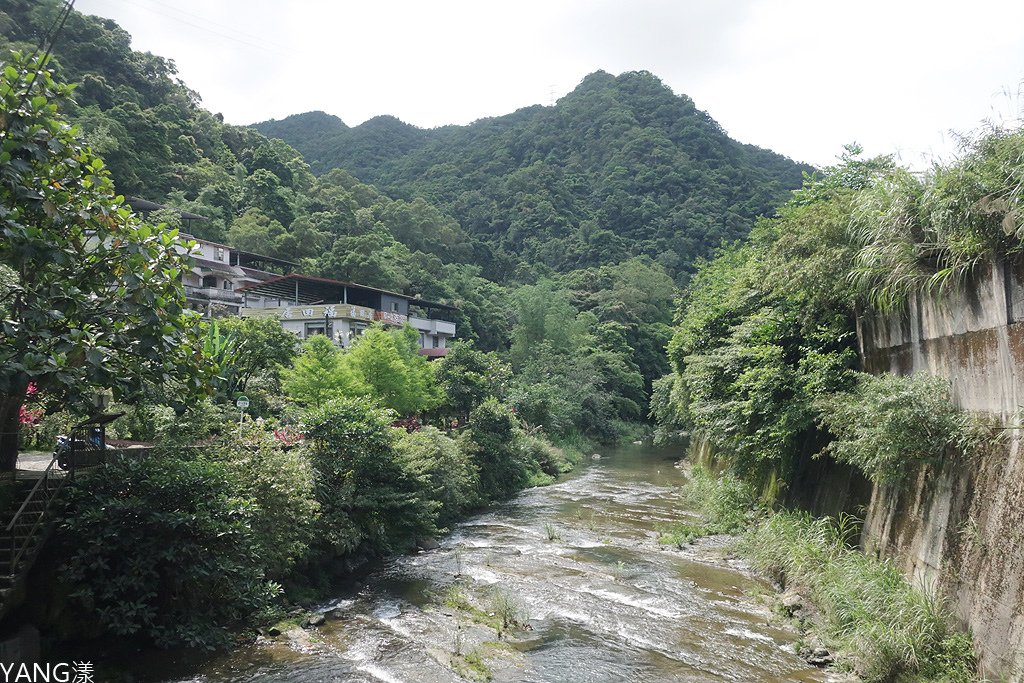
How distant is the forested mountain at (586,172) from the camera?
263 feet

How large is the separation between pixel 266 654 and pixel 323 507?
14.7 feet

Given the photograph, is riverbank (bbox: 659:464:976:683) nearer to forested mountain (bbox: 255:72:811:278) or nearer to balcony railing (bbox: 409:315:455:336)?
balcony railing (bbox: 409:315:455:336)

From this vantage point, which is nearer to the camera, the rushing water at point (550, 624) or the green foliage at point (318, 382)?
the rushing water at point (550, 624)

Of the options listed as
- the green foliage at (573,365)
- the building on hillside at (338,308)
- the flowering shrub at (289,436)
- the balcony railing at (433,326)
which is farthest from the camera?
the balcony railing at (433,326)

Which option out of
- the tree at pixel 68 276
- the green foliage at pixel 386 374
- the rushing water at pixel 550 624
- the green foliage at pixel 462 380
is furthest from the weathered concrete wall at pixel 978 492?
the green foliage at pixel 462 380

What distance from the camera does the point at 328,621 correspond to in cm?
1080

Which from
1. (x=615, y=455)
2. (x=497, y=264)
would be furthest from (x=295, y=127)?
(x=615, y=455)

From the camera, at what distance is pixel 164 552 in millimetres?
9281

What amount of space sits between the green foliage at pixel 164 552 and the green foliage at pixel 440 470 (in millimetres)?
5767

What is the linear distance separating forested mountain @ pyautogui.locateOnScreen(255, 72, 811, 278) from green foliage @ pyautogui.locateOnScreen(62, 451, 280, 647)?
2580 inches

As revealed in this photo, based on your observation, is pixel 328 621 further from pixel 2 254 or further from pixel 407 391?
pixel 407 391

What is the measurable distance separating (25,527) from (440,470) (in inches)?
443

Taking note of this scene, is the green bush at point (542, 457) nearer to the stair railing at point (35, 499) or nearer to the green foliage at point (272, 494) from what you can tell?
the green foliage at point (272, 494)

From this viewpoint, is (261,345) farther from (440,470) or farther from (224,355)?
(440,470)
